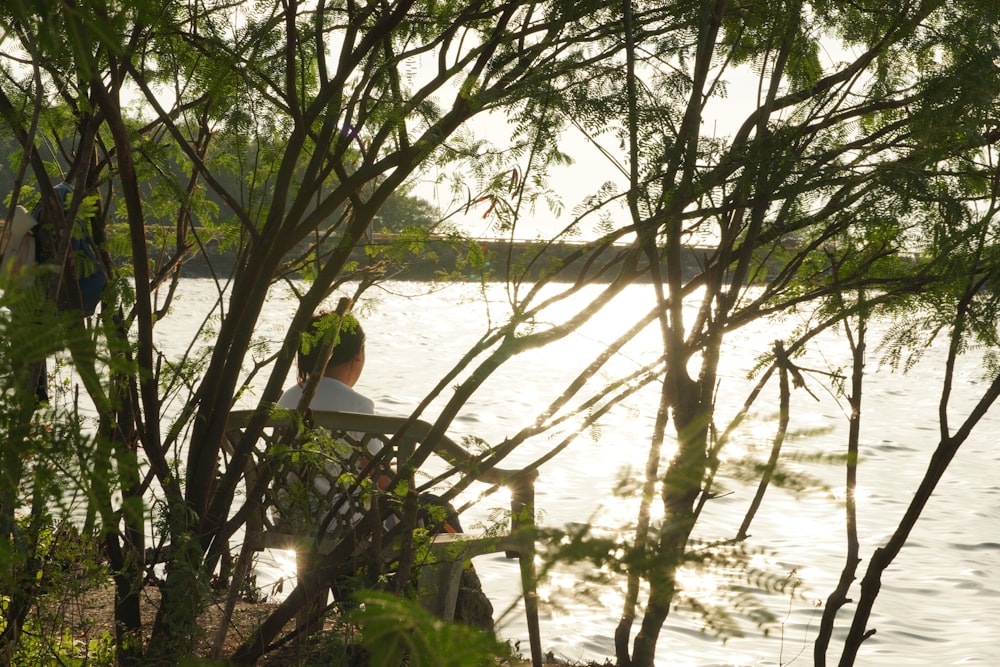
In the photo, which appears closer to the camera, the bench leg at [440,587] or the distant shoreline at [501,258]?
the distant shoreline at [501,258]

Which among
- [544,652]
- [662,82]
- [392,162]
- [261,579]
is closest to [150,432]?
[392,162]

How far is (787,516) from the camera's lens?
727 cm

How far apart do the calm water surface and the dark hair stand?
16 centimetres

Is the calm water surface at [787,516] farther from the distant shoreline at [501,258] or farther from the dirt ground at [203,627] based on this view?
the dirt ground at [203,627]

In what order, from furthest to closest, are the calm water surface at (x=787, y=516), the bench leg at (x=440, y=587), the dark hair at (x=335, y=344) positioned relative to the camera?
the dark hair at (x=335, y=344) < the bench leg at (x=440, y=587) < the calm water surface at (x=787, y=516)

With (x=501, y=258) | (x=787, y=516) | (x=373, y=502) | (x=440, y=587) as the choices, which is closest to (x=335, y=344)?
(x=501, y=258)

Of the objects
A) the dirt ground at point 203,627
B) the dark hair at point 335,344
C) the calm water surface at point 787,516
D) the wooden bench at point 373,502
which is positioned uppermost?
the dark hair at point 335,344

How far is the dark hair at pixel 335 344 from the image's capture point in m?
2.44

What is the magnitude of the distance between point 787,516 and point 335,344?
5360 mm

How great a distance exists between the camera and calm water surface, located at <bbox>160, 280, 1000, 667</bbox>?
112 centimetres

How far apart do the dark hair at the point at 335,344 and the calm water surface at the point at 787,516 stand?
161 mm

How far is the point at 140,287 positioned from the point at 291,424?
1.37 ft

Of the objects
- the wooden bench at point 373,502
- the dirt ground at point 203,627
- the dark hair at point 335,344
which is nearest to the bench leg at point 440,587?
the wooden bench at point 373,502

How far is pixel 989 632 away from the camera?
A: 5.29m
